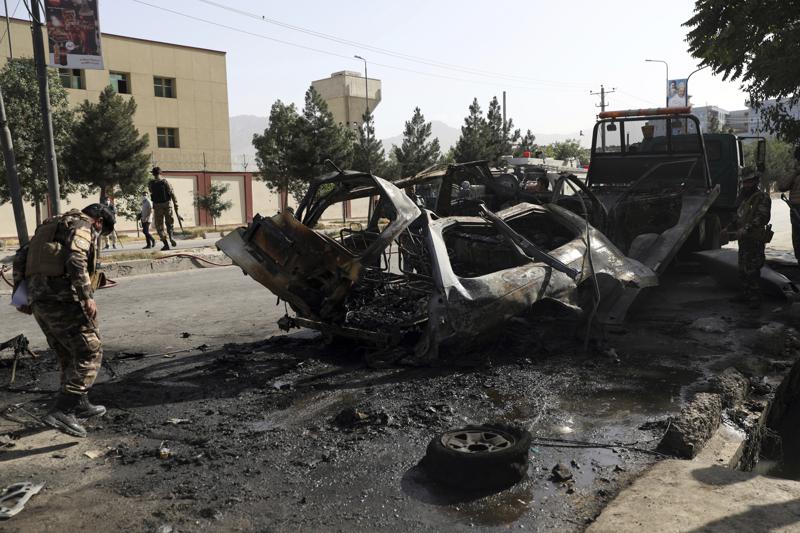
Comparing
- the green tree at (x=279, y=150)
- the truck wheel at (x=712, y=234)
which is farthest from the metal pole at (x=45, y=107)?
the green tree at (x=279, y=150)

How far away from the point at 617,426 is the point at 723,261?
555 cm

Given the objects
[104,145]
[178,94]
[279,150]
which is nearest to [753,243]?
[104,145]

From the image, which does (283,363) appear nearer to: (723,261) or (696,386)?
(696,386)

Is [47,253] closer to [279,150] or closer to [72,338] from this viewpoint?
[72,338]

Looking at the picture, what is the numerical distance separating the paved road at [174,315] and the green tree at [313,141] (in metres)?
16.4

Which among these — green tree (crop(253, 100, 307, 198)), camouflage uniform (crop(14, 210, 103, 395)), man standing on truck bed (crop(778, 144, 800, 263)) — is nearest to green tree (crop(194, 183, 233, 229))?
green tree (crop(253, 100, 307, 198))

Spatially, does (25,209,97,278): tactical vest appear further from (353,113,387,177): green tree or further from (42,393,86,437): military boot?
(353,113,387,177): green tree

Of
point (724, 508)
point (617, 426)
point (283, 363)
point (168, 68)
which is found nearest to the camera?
point (724, 508)

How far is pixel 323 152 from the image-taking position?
2714 cm

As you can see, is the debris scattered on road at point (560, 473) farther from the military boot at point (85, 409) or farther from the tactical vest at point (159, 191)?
the tactical vest at point (159, 191)

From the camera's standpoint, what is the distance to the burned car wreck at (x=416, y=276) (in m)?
4.89

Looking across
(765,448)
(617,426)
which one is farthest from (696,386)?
(617,426)

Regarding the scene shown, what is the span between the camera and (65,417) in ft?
13.7

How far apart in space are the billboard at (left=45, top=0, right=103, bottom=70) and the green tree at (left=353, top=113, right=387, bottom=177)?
1862 cm
